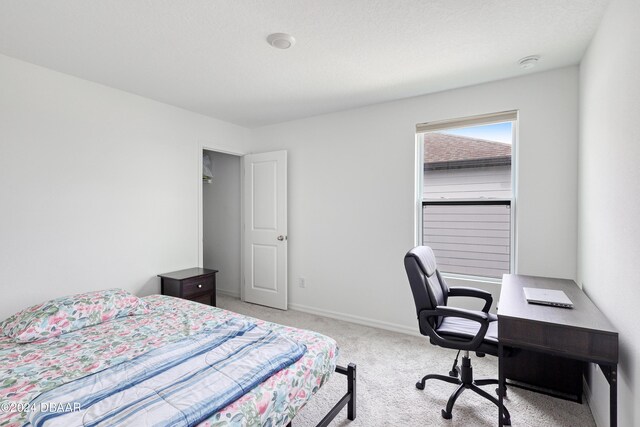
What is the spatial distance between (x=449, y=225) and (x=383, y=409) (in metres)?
1.89

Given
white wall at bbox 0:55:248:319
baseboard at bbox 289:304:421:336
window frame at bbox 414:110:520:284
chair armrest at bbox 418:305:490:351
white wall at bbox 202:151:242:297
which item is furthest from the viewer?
white wall at bbox 202:151:242:297

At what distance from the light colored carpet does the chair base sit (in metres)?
0.05

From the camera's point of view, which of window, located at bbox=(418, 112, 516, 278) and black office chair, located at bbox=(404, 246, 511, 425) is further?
window, located at bbox=(418, 112, 516, 278)

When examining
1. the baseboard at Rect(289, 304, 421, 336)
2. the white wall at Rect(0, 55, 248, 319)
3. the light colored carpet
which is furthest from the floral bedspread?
the baseboard at Rect(289, 304, 421, 336)

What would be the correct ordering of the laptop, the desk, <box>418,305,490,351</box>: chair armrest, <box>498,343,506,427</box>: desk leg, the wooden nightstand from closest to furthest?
1. the desk
2. <box>498,343,506,427</box>: desk leg
3. the laptop
4. <box>418,305,490,351</box>: chair armrest
5. the wooden nightstand

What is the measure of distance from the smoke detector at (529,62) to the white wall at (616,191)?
317 millimetres

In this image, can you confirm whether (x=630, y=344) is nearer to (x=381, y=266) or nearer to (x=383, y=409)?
(x=383, y=409)

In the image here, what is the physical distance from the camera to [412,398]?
2172 millimetres

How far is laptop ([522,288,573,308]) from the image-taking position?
1792 millimetres

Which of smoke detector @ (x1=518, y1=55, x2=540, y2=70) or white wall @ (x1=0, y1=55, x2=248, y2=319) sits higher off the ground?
smoke detector @ (x1=518, y1=55, x2=540, y2=70)

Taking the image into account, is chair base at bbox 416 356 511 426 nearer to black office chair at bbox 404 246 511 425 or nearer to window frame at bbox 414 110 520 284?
black office chair at bbox 404 246 511 425

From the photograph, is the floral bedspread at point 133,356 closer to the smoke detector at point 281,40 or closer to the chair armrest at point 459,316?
the chair armrest at point 459,316

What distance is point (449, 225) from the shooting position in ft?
10.6

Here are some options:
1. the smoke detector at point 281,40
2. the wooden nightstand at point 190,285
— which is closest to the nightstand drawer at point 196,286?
the wooden nightstand at point 190,285
